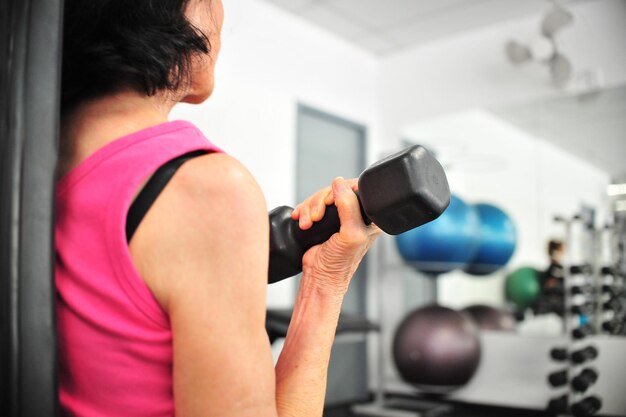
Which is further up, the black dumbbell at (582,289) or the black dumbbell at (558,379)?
the black dumbbell at (582,289)

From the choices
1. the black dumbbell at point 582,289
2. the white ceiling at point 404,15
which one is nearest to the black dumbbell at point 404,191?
the white ceiling at point 404,15

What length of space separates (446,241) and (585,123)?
3.97 feet

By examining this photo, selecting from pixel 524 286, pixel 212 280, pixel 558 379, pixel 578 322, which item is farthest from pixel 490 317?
pixel 212 280

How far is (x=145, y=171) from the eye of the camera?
0.46 metres

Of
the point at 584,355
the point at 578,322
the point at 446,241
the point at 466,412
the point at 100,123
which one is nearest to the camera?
the point at 100,123

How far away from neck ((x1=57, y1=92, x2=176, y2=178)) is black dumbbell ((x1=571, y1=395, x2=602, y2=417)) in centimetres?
288

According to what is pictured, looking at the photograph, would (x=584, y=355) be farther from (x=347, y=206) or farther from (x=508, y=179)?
(x=347, y=206)

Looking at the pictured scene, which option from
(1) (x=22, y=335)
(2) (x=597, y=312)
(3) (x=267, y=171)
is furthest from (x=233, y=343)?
(2) (x=597, y=312)

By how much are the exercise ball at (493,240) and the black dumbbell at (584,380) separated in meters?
0.85

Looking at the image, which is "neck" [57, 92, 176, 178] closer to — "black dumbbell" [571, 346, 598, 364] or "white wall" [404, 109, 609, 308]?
"black dumbbell" [571, 346, 598, 364]

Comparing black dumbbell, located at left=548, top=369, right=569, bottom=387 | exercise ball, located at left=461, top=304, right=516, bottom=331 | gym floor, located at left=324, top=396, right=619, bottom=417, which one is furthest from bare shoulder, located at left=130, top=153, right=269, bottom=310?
exercise ball, located at left=461, top=304, right=516, bottom=331

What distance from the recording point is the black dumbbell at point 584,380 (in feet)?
9.28

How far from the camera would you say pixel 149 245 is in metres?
0.44

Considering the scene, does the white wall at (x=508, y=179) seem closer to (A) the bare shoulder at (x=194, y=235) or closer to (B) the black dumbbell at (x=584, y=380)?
(B) the black dumbbell at (x=584, y=380)
